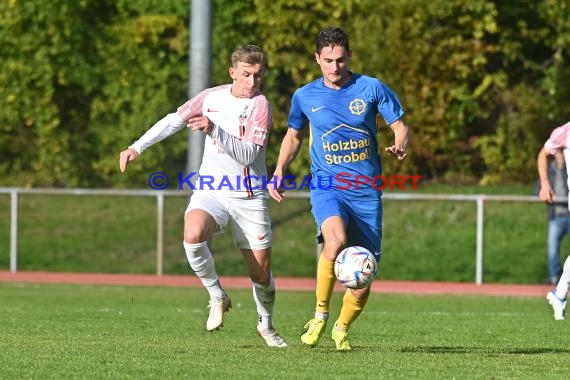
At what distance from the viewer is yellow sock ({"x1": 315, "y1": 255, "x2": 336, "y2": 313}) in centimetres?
963

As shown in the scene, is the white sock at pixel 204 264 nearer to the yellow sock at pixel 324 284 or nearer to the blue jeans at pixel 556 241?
the yellow sock at pixel 324 284

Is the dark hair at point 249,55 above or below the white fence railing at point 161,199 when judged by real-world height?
above

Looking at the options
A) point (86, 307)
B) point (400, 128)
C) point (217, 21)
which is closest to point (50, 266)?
point (217, 21)

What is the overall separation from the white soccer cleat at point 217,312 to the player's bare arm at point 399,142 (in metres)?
1.58

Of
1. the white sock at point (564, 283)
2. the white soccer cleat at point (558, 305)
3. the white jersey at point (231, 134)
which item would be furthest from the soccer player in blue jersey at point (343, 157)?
the white soccer cleat at point (558, 305)

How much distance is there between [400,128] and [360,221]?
0.68 m

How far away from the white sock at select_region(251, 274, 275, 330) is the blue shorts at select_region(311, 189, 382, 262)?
2.04 feet

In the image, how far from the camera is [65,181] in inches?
1061

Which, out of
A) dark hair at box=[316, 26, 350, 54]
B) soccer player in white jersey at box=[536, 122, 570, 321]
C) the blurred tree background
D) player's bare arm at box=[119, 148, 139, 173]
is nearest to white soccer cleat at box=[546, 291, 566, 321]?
soccer player in white jersey at box=[536, 122, 570, 321]

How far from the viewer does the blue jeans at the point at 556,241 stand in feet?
62.7

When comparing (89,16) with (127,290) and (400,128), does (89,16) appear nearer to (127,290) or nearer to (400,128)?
(127,290)

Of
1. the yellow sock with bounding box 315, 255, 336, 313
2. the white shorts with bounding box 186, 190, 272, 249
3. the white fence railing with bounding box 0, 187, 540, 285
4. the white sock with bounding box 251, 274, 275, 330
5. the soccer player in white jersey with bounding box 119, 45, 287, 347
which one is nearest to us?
the yellow sock with bounding box 315, 255, 336, 313

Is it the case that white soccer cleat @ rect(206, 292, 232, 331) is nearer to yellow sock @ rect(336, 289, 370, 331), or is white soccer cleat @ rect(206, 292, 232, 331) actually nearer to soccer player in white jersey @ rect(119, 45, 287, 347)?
soccer player in white jersey @ rect(119, 45, 287, 347)

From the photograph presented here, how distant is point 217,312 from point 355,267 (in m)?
1.13
